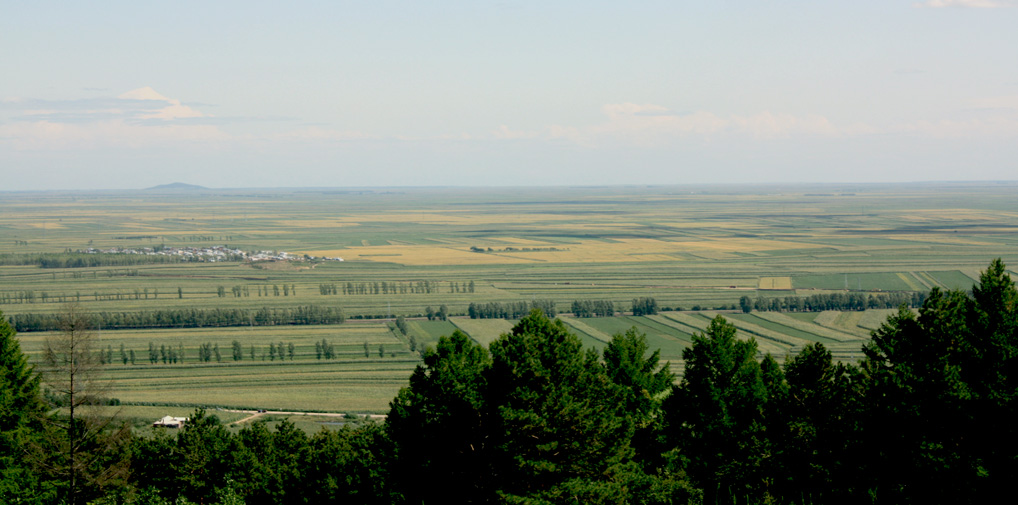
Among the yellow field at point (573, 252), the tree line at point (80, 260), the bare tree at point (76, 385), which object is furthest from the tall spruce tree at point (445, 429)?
the tree line at point (80, 260)

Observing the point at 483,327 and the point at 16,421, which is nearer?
the point at 16,421

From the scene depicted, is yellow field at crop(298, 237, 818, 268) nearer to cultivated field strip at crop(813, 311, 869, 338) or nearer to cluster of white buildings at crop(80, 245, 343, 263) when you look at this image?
cluster of white buildings at crop(80, 245, 343, 263)

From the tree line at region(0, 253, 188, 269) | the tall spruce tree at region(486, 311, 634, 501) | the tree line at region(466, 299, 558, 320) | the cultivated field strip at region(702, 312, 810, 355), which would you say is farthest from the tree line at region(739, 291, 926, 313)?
the tree line at region(0, 253, 188, 269)

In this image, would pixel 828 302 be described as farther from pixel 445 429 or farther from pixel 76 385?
pixel 76 385

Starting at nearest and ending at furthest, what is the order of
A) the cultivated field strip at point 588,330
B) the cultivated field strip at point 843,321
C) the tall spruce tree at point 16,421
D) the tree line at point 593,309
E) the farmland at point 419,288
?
1. the tall spruce tree at point 16,421
2. the farmland at point 419,288
3. the cultivated field strip at point 588,330
4. the cultivated field strip at point 843,321
5. the tree line at point 593,309

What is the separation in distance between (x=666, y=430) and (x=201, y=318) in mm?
82661

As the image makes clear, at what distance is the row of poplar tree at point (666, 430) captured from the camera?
17.3m

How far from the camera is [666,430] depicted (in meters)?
24.0

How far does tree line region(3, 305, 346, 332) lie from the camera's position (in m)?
93.4

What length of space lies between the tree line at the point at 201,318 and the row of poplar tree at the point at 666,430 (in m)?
68.1

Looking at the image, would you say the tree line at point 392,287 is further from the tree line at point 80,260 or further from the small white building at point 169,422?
the small white building at point 169,422

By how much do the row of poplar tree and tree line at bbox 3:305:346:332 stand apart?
68108 millimetres

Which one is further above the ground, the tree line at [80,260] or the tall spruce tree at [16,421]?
the tall spruce tree at [16,421]

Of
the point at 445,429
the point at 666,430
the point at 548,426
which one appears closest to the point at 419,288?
the point at 666,430
